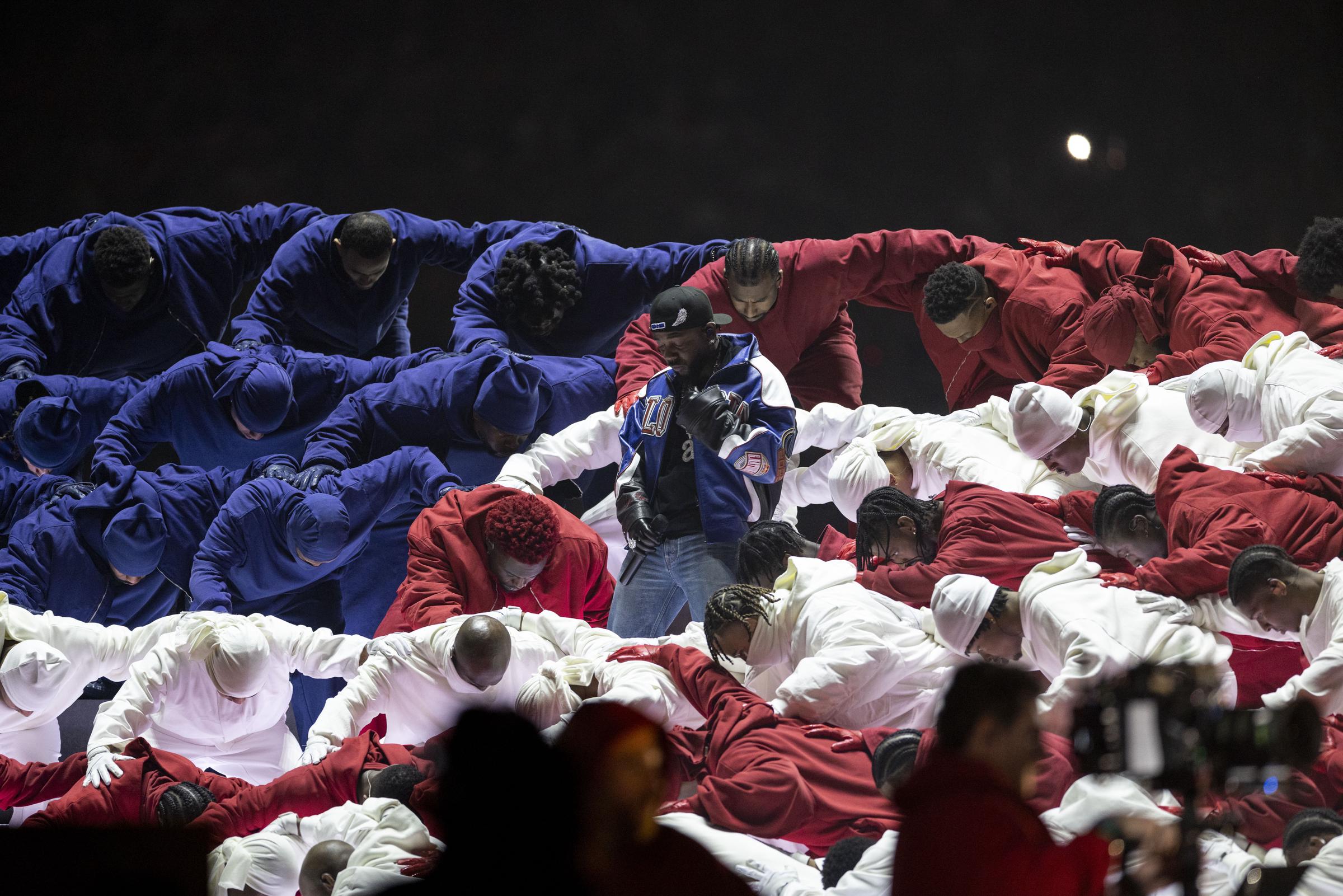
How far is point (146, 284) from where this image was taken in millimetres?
5340

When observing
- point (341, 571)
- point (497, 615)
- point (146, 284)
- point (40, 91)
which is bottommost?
point (341, 571)

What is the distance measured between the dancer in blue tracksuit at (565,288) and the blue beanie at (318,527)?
92cm

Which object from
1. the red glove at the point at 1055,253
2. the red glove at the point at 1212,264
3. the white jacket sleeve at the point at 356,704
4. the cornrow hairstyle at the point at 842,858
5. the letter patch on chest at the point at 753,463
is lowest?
the white jacket sleeve at the point at 356,704

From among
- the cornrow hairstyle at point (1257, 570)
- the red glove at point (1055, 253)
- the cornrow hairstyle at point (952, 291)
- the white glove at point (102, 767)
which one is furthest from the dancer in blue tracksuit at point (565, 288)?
the cornrow hairstyle at point (1257, 570)

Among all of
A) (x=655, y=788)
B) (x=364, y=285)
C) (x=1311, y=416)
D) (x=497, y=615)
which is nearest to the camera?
(x=655, y=788)

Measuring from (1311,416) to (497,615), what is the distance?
7.15ft

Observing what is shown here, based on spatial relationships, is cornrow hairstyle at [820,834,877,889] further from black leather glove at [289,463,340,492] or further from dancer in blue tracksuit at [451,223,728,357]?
dancer in blue tracksuit at [451,223,728,357]

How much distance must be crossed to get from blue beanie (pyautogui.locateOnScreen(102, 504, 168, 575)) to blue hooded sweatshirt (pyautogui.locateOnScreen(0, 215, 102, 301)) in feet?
5.44

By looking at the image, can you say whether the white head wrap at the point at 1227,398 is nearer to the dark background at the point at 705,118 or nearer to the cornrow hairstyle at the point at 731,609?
the cornrow hairstyle at the point at 731,609

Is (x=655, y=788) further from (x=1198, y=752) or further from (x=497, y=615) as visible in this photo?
(x=497, y=615)

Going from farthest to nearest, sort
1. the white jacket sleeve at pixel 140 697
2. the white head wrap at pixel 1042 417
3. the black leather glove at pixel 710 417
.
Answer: the black leather glove at pixel 710 417
the white head wrap at pixel 1042 417
the white jacket sleeve at pixel 140 697

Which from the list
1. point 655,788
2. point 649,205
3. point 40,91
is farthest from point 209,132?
point 655,788

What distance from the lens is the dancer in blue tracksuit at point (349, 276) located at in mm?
5164

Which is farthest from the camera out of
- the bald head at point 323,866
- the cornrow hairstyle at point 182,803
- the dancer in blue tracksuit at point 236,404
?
the dancer in blue tracksuit at point 236,404
